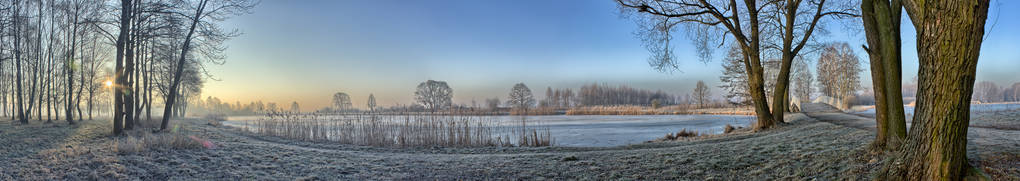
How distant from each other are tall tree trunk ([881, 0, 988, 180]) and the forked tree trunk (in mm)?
1826

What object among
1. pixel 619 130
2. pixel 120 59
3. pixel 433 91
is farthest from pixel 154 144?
pixel 433 91

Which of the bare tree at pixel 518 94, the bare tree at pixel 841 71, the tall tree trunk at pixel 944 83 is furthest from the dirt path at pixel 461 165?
the bare tree at pixel 518 94

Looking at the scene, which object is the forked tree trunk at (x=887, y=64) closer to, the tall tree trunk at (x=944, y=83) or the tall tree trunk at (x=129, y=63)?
the tall tree trunk at (x=944, y=83)

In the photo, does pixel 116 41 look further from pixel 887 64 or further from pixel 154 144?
pixel 887 64

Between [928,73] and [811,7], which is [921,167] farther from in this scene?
[811,7]

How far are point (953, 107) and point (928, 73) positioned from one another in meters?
0.26

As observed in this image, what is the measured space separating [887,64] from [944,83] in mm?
2494

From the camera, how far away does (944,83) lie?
2957mm

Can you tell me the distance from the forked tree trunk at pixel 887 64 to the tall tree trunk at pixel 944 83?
183 cm

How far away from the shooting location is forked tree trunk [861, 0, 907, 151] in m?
4.90

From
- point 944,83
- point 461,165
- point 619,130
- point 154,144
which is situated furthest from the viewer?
point 619,130

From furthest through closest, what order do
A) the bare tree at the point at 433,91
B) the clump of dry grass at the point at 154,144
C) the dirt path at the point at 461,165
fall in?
the bare tree at the point at 433,91, the clump of dry grass at the point at 154,144, the dirt path at the point at 461,165

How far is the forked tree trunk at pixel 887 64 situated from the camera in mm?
4902

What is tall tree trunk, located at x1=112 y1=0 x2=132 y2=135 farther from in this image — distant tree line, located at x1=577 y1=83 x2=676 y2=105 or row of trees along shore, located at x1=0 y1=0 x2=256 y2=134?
distant tree line, located at x1=577 y1=83 x2=676 y2=105
